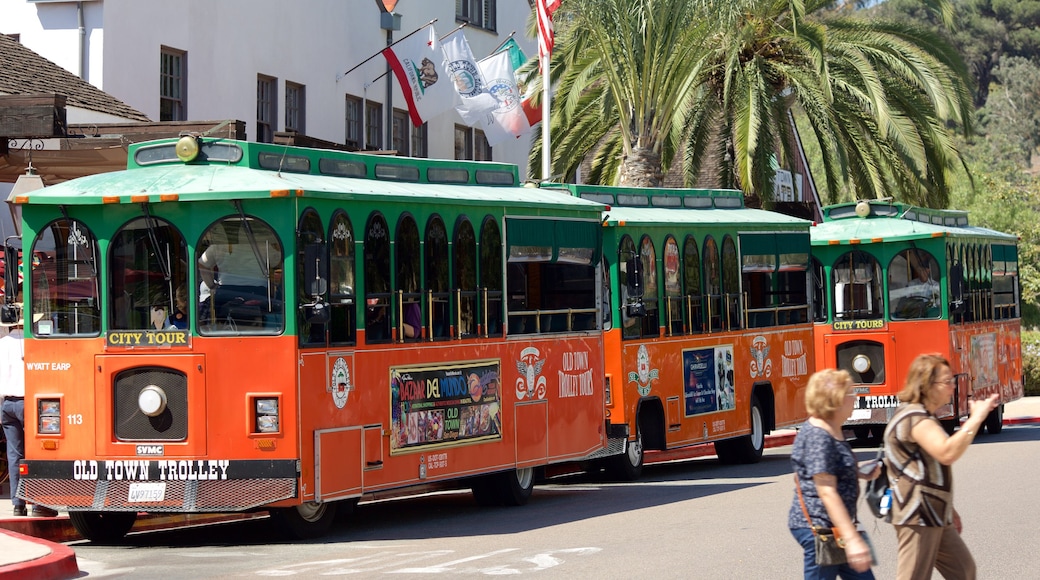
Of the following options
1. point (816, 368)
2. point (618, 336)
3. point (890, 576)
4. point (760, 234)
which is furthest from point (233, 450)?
point (816, 368)

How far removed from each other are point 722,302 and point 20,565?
11.4 metres

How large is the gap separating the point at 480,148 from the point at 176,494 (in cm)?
2673

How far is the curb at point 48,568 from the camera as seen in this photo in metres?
10.1

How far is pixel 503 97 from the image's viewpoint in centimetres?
2992

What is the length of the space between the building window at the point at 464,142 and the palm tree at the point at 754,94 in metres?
7.42

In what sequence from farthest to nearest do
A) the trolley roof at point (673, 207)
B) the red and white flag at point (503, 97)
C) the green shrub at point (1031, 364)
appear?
the green shrub at point (1031, 364) < the red and white flag at point (503, 97) < the trolley roof at point (673, 207)

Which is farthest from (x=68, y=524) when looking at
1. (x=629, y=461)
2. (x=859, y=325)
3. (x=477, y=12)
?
(x=477, y=12)

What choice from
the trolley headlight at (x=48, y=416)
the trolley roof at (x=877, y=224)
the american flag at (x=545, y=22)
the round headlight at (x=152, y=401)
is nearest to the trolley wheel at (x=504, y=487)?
the round headlight at (x=152, y=401)

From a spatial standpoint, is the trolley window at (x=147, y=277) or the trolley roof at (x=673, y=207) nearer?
the trolley window at (x=147, y=277)

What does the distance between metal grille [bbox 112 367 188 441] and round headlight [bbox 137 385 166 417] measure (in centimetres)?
4

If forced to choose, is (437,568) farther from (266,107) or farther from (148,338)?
(266,107)

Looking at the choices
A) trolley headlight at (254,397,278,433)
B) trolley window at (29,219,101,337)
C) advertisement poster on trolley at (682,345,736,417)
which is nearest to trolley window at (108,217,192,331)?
trolley window at (29,219,101,337)

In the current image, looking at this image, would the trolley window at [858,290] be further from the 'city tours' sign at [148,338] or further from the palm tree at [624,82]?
the 'city tours' sign at [148,338]

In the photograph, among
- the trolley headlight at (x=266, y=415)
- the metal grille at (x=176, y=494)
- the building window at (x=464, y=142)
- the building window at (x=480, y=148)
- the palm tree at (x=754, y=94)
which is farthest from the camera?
the building window at (x=480, y=148)
